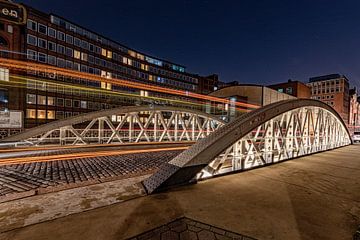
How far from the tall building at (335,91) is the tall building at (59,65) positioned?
3070 inches

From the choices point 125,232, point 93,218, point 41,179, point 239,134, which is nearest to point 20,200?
point 41,179

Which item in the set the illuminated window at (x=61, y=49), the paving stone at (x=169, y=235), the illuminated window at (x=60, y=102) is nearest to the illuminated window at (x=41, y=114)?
the illuminated window at (x=60, y=102)

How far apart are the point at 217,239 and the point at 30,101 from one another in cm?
4819

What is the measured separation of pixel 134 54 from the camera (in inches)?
2478

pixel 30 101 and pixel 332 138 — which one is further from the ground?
pixel 30 101

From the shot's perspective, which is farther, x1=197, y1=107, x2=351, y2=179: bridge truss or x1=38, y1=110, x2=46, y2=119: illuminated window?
x1=38, y1=110, x2=46, y2=119: illuminated window

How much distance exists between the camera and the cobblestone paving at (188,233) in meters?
3.20

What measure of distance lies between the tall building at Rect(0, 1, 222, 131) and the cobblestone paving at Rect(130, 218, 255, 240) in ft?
133

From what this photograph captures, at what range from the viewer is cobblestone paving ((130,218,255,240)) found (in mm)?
3199

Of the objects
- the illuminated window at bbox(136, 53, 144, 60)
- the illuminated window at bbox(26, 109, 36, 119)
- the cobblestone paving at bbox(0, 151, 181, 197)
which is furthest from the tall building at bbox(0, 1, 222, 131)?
the cobblestone paving at bbox(0, 151, 181, 197)

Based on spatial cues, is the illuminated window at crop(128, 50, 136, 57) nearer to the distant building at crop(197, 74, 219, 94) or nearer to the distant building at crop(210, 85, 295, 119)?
the distant building at crop(197, 74, 219, 94)

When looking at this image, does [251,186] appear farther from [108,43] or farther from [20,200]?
[108,43]

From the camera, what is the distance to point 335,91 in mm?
78875

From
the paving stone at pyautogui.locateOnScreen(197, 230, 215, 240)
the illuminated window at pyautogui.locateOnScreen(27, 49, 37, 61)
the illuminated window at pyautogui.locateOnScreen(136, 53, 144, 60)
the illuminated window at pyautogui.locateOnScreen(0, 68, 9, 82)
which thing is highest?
the illuminated window at pyautogui.locateOnScreen(136, 53, 144, 60)
